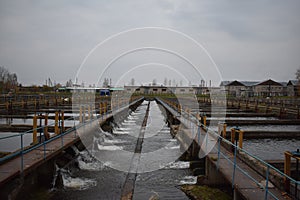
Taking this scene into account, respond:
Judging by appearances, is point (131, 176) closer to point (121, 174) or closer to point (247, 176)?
point (121, 174)

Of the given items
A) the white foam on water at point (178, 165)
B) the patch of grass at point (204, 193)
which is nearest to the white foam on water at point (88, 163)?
the white foam on water at point (178, 165)

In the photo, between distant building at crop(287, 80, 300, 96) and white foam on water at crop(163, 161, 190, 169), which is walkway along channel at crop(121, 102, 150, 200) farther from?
distant building at crop(287, 80, 300, 96)

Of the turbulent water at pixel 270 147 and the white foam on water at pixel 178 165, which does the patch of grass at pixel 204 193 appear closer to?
the white foam on water at pixel 178 165

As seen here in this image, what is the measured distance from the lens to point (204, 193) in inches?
257

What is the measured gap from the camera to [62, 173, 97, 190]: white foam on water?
772cm

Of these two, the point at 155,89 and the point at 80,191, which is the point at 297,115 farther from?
the point at 155,89

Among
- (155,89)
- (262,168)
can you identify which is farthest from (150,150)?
(155,89)

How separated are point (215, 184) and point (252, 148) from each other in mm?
5652

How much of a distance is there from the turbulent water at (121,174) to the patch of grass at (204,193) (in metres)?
0.25

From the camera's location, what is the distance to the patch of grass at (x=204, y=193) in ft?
20.3

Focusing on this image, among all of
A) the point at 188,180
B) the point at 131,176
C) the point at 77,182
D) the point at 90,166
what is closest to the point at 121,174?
the point at 131,176

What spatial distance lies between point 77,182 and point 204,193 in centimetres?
411

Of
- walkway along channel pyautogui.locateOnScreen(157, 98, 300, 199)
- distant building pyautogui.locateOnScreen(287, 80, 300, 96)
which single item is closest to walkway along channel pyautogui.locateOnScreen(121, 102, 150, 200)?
walkway along channel pyautogui.locateOnScreen(157, 98, 300, 199)

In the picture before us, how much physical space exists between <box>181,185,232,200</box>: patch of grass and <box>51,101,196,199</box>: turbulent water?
245 millimetres
